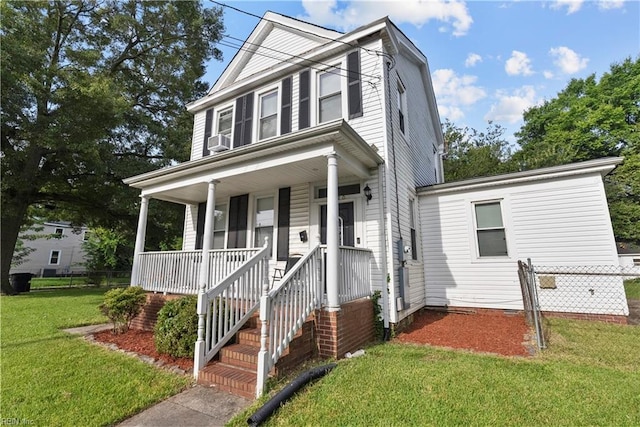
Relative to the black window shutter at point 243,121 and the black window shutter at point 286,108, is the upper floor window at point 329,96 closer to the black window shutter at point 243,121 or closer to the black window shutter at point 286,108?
the black window shutter at point 286,108

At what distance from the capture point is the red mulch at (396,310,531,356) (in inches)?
195

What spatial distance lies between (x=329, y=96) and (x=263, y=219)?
358 cm

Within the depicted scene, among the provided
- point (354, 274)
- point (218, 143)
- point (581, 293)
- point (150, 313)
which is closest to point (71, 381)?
point (150, 313)

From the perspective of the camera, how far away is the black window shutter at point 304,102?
24.6 feet

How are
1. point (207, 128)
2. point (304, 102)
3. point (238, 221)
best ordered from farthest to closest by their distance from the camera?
point (207, 128) → point (238, 221) → point (304, 102)

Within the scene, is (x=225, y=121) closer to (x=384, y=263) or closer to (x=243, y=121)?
(x=243, y=121)

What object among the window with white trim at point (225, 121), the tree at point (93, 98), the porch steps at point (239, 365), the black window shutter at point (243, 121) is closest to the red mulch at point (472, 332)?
the porch steps at point (239, 365)

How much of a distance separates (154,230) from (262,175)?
12.2 meters

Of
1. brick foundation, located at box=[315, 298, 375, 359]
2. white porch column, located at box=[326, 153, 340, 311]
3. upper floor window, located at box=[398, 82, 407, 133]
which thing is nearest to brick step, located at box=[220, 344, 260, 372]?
brick foundation, located at box=[315, 298, 375, 359]

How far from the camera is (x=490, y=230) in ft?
24.3

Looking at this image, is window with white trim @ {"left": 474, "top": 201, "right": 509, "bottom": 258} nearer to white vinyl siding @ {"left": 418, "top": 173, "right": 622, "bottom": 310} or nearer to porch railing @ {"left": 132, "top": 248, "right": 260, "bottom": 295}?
white vinyl siding @ {"left": 418, "top": 173, "right": 622, "bottom": 310}

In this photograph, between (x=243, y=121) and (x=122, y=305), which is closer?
(x=122, y=305)

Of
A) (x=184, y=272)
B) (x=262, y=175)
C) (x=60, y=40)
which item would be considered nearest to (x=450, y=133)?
(x=262, y=175)

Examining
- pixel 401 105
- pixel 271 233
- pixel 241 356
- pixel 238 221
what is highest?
pixel 401 105
